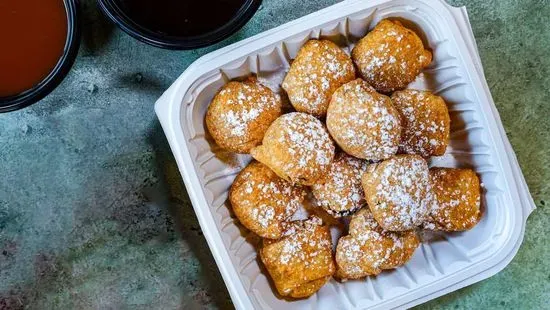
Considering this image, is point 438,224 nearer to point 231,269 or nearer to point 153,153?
point 231,269

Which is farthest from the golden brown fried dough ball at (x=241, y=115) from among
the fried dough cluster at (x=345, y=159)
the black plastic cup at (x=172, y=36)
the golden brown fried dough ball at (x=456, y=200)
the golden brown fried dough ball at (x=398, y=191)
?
the golden brown fried dough ball at (x=456, y=200)

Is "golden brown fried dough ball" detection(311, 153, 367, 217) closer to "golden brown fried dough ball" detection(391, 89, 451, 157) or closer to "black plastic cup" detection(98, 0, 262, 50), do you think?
"golden brown fried dough ball" detection(391, 89, 451, 157)

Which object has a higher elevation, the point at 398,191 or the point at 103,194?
the point at 398,191

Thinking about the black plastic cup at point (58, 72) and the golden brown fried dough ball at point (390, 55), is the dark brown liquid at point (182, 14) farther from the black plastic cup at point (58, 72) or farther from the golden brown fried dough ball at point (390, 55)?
the golden brown fried dough ball at point (390, 55)

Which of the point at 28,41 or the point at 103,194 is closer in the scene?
the point at 28,41

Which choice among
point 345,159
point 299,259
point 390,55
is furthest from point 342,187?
point 390,55

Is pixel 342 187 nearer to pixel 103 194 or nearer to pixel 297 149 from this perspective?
pixel 297 149

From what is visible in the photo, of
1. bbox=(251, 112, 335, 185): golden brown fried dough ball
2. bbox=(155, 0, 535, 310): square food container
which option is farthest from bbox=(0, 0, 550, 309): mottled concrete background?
bbox=(251, 112, 335, 185): golden brown fried dough ball
